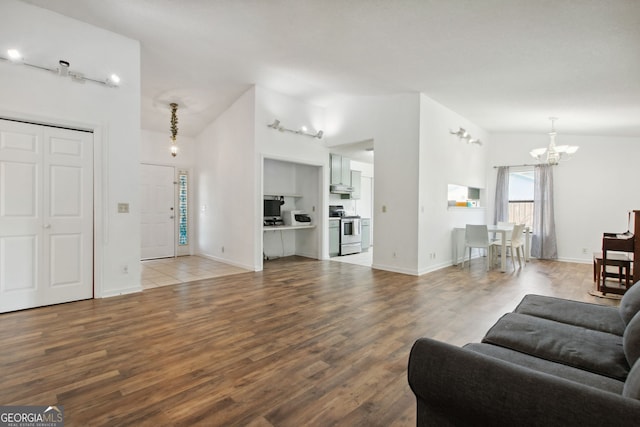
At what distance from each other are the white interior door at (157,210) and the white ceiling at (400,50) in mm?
1728

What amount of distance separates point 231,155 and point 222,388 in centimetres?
473

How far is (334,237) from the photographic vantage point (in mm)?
7086

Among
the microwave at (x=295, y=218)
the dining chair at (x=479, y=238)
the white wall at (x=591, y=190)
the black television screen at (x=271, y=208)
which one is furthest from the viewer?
the microwave at (x=295, y=218)

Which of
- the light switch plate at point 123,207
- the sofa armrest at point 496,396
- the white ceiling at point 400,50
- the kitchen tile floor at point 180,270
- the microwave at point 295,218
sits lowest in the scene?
the kitchen tile floor at point 180,270

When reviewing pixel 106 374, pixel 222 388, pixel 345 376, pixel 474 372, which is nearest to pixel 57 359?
pixel 106 374

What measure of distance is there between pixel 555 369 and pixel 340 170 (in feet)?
19.7

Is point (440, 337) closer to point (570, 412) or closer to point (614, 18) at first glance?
point (570, 412)

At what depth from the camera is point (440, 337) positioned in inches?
105

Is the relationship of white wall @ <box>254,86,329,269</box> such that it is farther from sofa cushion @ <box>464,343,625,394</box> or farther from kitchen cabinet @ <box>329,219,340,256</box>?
sofa cushion @ <box>464,343,625,394</box>

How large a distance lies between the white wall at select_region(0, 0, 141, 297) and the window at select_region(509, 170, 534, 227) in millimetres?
7909

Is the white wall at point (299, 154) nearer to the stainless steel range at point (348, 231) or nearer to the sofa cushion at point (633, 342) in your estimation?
the stainless steel range at point (348, 231)

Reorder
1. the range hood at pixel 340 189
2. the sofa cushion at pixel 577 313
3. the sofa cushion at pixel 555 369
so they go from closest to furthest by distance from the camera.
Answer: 1. the sofa cushion at pixel 555 369
2. the sofa cushion at pixel 577 313
3. the range hood at pixel 340 189

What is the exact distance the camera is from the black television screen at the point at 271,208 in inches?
253

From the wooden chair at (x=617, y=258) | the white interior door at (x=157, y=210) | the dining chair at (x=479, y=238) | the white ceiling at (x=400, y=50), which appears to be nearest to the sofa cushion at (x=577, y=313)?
the white ceiling at (x=400, y=50)
